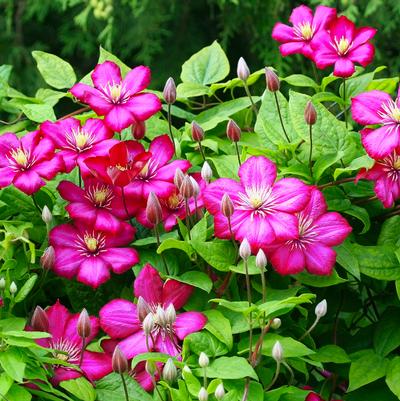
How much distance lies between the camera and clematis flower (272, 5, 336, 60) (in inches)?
57.0

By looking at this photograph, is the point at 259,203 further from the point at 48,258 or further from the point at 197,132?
the point at 48,258

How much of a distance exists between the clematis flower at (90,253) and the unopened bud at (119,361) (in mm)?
177

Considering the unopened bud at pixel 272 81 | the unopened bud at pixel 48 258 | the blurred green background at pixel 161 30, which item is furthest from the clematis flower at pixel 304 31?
the blurred green background at pixel 161 30

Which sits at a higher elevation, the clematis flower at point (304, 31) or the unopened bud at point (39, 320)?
the clematis flower at point (304, 31)

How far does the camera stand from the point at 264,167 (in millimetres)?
1186

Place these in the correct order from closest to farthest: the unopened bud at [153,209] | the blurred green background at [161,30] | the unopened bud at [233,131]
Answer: the unopened bud at [153,209] < the unopened bud at [233,131] < the blurred green background at [161,30]

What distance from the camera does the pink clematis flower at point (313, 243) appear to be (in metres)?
1.14

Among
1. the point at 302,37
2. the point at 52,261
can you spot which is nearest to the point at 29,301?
the point at 52,261

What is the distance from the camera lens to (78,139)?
1259 millimetres

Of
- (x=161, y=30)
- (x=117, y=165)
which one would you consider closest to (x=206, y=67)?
(x=117, y=165)

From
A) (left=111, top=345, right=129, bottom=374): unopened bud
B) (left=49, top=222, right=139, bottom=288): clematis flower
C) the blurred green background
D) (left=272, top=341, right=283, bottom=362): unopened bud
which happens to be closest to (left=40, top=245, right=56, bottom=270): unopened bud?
(left=49, top=222, right=139, bottom=288): clematis flower

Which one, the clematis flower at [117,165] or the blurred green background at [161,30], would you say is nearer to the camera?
the clematis flower at [117,165]

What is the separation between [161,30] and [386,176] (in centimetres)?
293

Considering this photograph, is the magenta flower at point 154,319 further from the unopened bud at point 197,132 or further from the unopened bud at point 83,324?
the unopened bud at point 197,132
